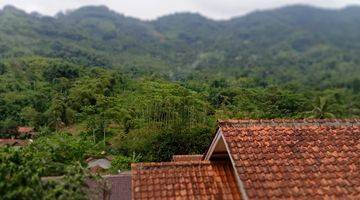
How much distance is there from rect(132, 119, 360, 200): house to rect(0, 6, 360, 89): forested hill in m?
52.9

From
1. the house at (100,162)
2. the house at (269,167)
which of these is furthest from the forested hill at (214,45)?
the house at (269,167)

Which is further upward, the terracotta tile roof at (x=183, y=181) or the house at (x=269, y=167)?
the house at (x=269, y=167)

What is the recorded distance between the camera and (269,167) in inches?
243

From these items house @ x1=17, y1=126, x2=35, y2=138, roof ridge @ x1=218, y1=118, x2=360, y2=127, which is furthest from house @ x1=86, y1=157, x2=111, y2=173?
roof ridge @ x1=218, y1=118, x2=360, y2=127

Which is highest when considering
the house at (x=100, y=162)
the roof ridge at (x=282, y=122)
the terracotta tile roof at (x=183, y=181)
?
the roof ridge at (x=282, y=122)

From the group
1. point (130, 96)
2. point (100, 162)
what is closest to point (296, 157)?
point (100, 162)

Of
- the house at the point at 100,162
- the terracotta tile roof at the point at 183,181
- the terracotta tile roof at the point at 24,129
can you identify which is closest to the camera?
the terracotta tile roof at the point at 183,181

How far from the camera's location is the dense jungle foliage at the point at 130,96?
2535 cm

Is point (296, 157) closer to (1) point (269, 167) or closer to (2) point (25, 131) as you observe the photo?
(1) point (269, 167)

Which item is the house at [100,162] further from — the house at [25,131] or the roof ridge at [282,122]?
the roof ridge at [282,122]

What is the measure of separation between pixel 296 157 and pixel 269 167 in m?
0.49

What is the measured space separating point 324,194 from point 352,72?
88220mm

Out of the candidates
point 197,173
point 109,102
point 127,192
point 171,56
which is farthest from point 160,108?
point 171,56

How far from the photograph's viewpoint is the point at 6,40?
87812 mm
